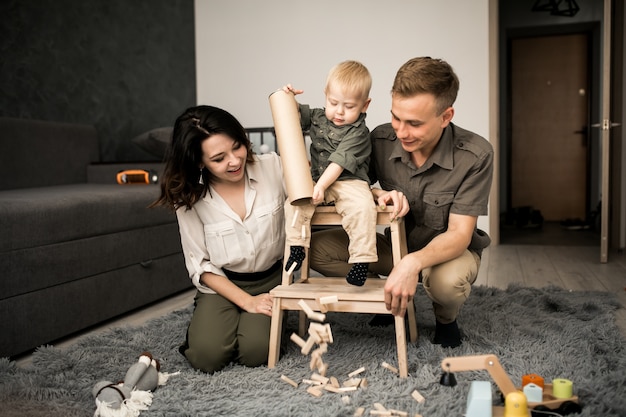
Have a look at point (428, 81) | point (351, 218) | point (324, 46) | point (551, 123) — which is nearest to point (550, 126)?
point (551, 123)

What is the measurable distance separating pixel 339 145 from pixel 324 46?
2.95 meters

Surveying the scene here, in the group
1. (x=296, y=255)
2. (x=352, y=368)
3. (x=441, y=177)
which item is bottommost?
(x=352, y=368)

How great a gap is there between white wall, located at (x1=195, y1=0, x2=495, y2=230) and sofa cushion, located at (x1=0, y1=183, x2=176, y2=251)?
2.18 m

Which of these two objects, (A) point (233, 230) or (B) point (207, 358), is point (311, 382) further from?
(A) point (233, 230)

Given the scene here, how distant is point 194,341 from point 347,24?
3.28 m

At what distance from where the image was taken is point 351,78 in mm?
1684

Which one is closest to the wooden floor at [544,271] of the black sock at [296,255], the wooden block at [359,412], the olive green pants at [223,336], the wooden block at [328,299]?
the olive green pants at [223,336]

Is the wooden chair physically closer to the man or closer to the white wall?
the man

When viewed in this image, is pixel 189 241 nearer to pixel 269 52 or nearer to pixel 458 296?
pixel 458 296

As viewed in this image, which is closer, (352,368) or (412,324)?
(352,368)

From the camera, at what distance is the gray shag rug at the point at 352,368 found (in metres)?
1.45

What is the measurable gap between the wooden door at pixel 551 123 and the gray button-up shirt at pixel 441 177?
489 centimetres

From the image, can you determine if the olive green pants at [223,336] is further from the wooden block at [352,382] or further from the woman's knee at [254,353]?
the wooden block at [352,382]

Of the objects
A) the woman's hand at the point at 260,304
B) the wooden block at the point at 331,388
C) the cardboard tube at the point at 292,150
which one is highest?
the cardboard tube at the point at 292,150
